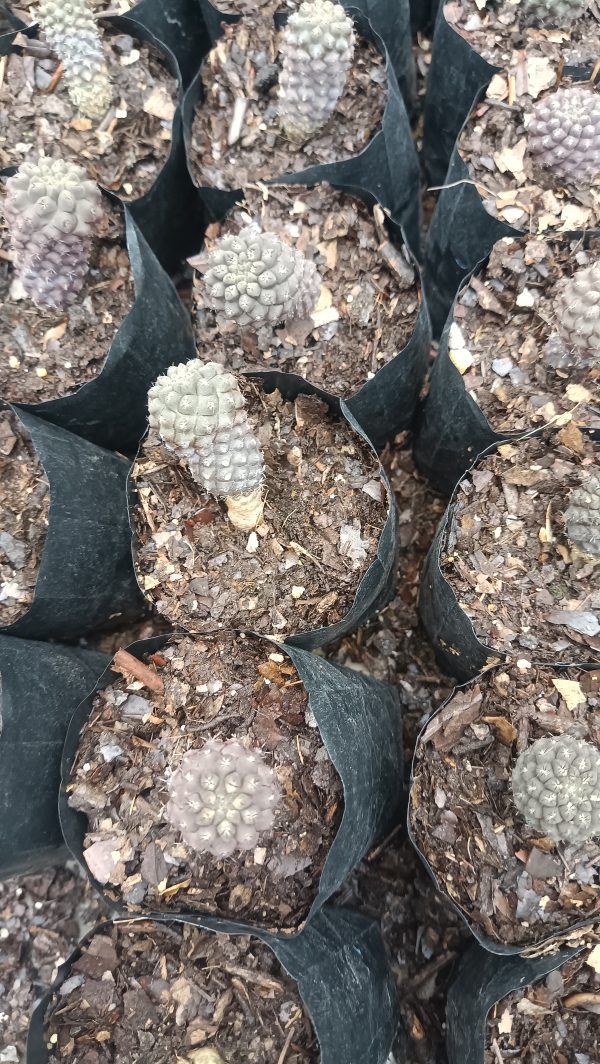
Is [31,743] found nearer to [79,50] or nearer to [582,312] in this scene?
[582,312]

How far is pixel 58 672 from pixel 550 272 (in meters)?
1.47

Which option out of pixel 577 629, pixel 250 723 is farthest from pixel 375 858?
pixel 577 629

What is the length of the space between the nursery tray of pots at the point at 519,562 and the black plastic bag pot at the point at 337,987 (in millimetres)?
637

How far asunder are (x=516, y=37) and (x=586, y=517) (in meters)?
1.37

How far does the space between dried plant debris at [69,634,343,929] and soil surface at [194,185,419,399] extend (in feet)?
2.20

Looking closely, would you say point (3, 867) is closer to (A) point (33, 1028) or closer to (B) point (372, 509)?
(A) point (33, 1028)

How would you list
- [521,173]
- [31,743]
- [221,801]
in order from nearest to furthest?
1. [221,801]
2. [31,743]
3. [521,173]

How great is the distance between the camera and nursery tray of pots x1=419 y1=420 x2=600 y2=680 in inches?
51.1

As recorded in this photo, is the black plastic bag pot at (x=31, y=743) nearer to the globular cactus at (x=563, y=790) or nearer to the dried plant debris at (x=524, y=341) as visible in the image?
the globular cactus at (x=563, y=790)

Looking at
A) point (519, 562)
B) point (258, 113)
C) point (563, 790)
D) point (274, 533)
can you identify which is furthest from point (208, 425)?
point (258, 113)

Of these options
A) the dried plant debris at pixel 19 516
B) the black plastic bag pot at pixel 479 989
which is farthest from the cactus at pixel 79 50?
the black plastic bag pot at pixel 479 989

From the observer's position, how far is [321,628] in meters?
1.29

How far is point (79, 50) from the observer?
1573 mm

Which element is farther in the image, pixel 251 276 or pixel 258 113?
pixel 258 113
